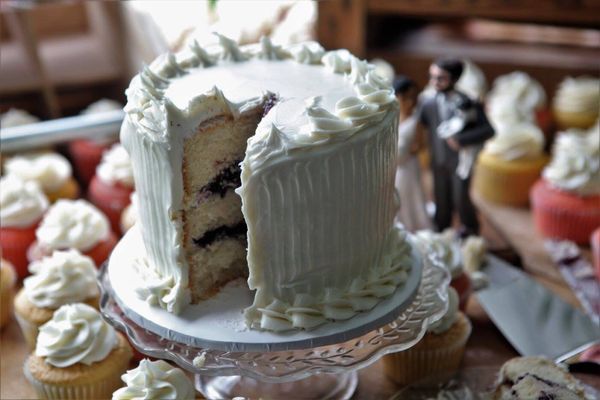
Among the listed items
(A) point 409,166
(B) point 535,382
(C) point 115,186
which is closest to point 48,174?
(C) point 115,186

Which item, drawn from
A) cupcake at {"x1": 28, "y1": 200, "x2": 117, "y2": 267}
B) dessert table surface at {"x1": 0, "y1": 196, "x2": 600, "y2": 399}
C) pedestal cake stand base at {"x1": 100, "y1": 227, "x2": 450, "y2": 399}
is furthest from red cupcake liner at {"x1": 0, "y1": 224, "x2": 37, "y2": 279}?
pedestal cake stand base at {"x1": 100, "y1": 227, "x2": 450, "y2": 399}

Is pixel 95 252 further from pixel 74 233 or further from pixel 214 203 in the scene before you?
pixel 214 203

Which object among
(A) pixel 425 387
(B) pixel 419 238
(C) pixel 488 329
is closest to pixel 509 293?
(C) pixel 488 329

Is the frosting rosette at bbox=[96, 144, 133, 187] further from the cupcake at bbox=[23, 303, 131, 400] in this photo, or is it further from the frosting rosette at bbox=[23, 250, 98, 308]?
the cupcake at bbox=[23, 303, 131, 400]

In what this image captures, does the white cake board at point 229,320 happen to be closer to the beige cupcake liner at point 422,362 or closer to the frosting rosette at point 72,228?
the beige cupcake liner at point 422,362

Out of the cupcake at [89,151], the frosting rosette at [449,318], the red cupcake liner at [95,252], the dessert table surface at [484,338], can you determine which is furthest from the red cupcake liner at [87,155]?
the frosting rosette at [449,318]

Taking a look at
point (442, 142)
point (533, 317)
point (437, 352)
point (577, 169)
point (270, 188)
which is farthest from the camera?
point (577, 169)

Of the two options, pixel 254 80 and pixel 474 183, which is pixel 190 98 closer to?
pixel 254 80
